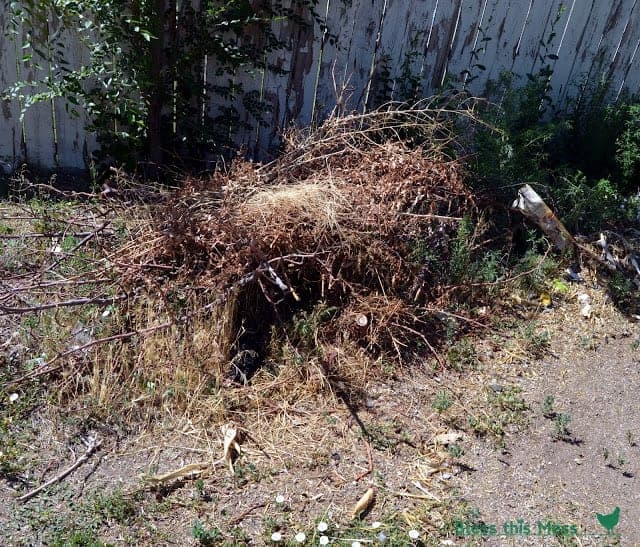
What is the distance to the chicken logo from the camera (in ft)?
9.26

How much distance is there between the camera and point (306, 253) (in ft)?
12.4

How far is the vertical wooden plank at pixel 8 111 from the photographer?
452 cm

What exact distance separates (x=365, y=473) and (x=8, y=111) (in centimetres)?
361

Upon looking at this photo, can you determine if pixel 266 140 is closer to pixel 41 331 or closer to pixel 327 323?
pixel 327 323

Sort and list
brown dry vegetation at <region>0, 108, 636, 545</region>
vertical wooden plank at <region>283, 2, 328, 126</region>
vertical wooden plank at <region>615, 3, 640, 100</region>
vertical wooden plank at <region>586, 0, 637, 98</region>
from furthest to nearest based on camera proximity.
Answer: vertical wooden plank at <region>615, 3, 640, 100</region> < vertical wooden plank at <region>586, 0, 637, 98</region> < vertical wooden plank at <region>283, 2, 328, 126</region> < brown dry vegetation at <region>0, 108, 636, 545</region>

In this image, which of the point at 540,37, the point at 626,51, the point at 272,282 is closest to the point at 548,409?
the point at 272,282

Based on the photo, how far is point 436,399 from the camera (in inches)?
134

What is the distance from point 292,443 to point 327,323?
81cm

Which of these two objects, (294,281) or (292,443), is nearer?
(292,443)

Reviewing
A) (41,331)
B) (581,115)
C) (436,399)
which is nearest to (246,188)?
(41,331)

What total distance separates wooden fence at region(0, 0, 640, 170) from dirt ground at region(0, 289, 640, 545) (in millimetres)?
2411

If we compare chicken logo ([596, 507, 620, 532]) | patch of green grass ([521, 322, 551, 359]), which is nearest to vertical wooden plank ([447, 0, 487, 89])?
patch of green grass ([521, 322, 551, 359])

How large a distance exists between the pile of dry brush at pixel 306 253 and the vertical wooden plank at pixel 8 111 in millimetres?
1467

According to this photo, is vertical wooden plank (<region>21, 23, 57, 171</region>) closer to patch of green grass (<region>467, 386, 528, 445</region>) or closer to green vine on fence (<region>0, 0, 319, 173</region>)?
green vine on fence (<region>0, 0, 319, 173</region>)
